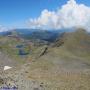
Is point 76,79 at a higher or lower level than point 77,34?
lower

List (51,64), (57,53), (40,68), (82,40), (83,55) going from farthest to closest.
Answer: (82,40), (83,55), (57,53), (51,64), (40,68)

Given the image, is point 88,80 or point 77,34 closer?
point 88,80

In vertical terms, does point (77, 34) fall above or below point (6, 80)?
above

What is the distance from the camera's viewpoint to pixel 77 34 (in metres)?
140

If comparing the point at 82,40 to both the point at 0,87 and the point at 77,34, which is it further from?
the point at 0,87

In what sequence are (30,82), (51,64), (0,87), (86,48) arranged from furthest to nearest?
(86,48) < (51,64) < (30,82) < (0,87)

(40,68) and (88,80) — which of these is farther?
(40,68)

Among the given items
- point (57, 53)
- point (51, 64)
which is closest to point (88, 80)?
point (51, 64)

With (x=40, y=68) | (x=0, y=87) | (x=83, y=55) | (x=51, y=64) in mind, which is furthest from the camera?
(x=83, y=55)

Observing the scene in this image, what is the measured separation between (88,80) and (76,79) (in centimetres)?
319

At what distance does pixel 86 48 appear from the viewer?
393 feet

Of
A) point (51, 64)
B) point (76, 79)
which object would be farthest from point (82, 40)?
point (76, 79)

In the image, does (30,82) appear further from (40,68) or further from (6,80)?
(40,68)

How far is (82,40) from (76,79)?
263ft
